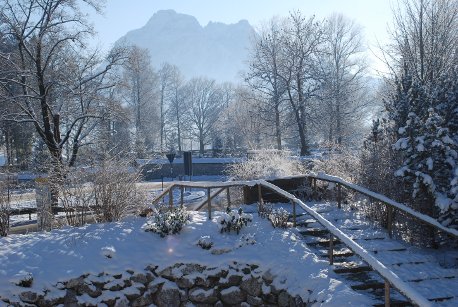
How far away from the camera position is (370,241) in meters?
8.81

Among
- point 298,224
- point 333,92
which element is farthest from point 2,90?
point 333,92

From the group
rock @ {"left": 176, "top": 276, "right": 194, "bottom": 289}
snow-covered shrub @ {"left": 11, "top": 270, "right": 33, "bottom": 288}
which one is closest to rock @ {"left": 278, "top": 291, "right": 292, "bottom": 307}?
rock @ {"left": 176, "top": 276, "right": 194, "bottom": 289}

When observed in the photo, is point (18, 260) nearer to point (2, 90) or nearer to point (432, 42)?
point (2, 90)

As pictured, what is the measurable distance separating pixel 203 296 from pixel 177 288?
0.49 m

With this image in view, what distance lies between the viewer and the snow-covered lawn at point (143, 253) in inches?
301

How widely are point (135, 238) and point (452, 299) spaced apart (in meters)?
5.70

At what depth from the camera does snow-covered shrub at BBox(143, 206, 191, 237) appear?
30.0 feet

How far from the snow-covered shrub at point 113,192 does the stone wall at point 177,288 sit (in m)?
2.19

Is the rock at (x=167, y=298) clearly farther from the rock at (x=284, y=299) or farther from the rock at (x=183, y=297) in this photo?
the rock at (x=284, y=299)

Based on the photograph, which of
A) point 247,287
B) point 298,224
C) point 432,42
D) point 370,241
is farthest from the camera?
point 432,42

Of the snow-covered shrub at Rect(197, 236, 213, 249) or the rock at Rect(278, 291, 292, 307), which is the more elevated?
the snow-covered shrub at Rect(197, 236, 213, 249)

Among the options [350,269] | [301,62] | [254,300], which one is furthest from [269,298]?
[301,62]

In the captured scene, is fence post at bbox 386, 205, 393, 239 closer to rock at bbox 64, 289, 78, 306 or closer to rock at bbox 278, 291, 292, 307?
rock at bbox 278, 291, 292, 307

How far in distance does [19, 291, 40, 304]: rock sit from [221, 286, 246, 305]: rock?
10.5 feet
